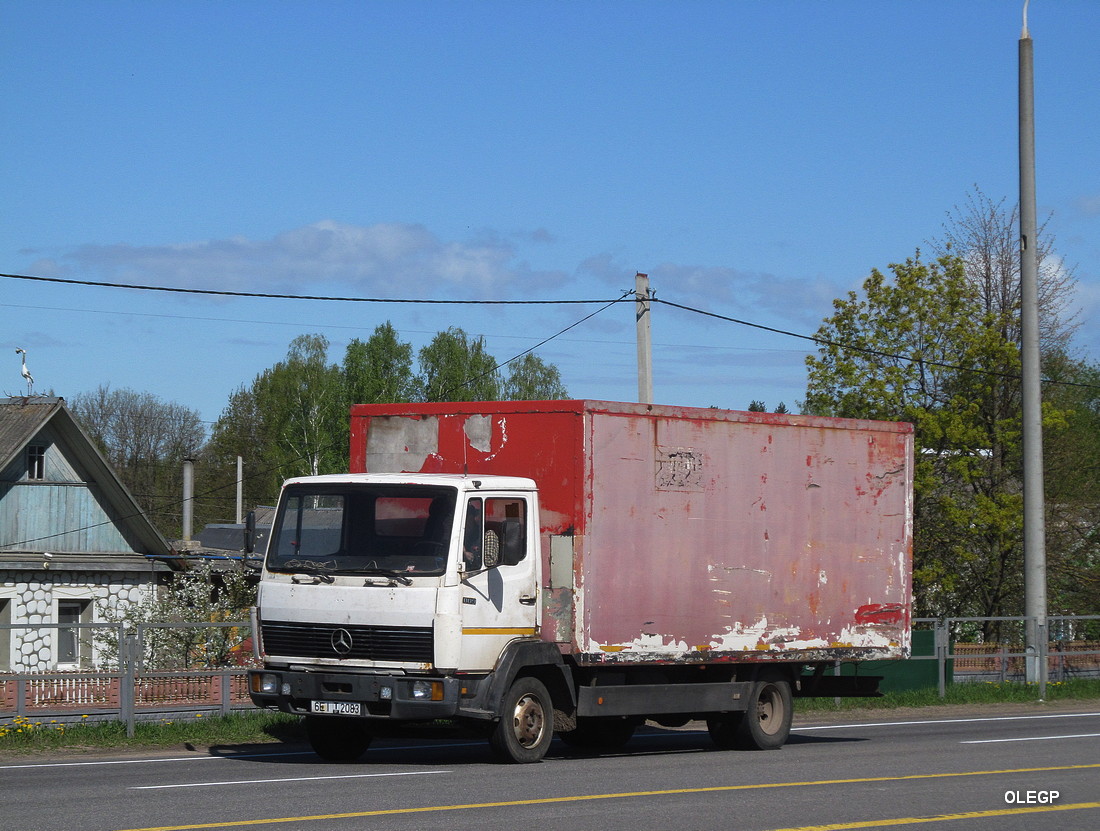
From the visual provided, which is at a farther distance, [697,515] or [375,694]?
[697,515]

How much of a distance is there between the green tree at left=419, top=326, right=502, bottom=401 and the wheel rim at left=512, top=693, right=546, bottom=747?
217 ft

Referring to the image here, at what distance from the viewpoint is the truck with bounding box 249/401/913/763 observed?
12945 mm

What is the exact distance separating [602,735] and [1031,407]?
1328cm

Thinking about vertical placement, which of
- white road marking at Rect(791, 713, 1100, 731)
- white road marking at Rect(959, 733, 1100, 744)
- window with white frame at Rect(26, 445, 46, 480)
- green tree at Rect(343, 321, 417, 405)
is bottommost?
white road marking at Rect(791, 713, 1100, 731)

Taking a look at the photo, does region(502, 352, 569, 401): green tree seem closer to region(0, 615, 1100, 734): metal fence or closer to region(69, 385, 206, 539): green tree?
region(69, 385, 206, 539): green tree

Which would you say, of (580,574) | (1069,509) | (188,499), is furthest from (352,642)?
(188,499)

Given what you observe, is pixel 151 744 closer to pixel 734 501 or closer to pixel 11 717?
pixel 11 717

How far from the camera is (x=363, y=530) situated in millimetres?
13219

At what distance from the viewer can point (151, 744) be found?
51.7 ft

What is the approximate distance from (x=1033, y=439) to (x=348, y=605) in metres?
16.4

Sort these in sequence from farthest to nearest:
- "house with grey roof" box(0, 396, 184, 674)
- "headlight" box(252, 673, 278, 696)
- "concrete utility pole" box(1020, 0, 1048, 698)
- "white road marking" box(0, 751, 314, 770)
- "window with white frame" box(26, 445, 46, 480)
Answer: "window with white frame" box(26, 445, 46, 480) < "house with grey roof" box(0, 396, 184, 674) < "concrete utility pole" box(1020, 0, 1048, 698) < "white road marking" box(0, 751, 314, 770) < "headlight" box(252, 673, 278, 696)

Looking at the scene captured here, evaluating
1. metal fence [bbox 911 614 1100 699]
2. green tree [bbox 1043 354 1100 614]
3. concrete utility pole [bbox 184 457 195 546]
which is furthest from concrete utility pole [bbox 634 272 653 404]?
concrete utility pole [bbox 184 457 195 546]

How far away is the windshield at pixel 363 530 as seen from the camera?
510 inches

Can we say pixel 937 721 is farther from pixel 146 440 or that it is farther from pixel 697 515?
pixel 146 440
